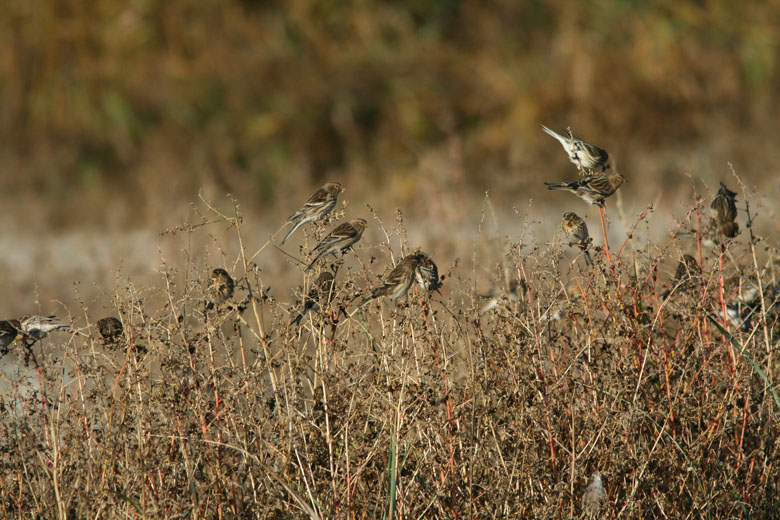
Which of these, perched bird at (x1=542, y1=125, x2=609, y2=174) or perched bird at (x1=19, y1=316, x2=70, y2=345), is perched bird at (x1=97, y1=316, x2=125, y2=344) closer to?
perched bird at (x1=19, y1=316, x2=70, y2=345)

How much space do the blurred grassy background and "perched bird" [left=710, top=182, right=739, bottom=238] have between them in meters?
7.14

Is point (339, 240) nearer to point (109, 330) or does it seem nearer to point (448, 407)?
point (448, 407)

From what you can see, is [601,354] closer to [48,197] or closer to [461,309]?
[461,309]

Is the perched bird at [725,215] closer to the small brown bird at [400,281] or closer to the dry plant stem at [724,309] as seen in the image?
the dry plant stem at [724,309]

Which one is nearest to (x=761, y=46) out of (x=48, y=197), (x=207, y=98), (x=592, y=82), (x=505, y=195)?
(x=592, y=82)

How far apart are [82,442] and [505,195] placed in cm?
732

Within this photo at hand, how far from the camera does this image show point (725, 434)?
394 centimetres

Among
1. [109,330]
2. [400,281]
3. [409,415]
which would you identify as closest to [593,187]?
[400,281]

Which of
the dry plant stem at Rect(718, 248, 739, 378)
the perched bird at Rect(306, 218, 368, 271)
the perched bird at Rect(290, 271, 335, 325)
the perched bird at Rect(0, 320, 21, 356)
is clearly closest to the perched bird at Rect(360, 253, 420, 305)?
the perched bird at Rect(290, 271, 335, 325)

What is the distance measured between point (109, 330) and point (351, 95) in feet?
32.6

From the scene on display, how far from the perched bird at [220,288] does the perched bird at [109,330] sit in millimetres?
430

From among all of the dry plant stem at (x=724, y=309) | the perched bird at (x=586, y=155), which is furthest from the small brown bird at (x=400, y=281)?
the dry plant stem at (x=724, y=309)

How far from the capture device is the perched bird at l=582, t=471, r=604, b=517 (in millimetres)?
3492

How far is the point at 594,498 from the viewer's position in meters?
3.49
